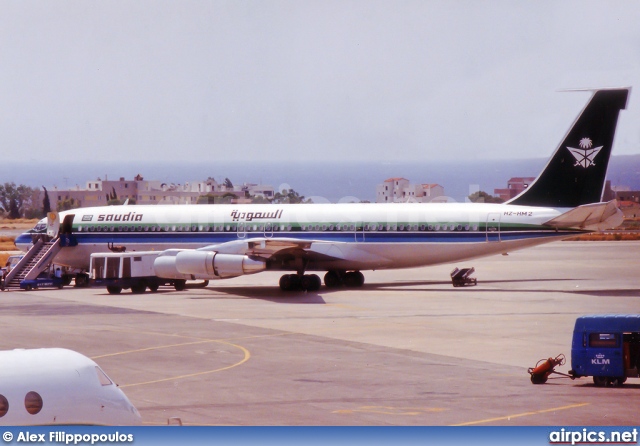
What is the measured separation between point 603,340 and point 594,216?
20389 millimetres

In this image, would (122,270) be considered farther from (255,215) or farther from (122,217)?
(255,215)

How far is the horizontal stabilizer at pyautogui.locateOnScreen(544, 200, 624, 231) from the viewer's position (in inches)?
1607

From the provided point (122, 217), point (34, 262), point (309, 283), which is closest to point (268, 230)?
point (309, 283)

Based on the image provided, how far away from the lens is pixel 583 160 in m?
43.9

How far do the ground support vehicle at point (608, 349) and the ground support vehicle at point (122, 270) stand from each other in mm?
28886

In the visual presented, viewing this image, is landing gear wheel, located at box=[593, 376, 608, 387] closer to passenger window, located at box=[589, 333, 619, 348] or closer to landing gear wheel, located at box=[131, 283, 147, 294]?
passenger window, located at box=[589, 333, 619, 348]

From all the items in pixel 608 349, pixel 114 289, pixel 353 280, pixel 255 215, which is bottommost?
pixel 114 289

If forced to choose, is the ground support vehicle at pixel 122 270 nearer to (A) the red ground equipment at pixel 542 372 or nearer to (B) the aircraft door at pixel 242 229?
(B) the aircraft door at pixel 242 229

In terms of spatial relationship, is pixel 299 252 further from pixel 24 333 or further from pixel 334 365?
pixel 334 365

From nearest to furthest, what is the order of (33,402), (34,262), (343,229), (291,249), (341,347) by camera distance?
(33,402)
(341,347)
(291,249)
(343,229)
(34,262)

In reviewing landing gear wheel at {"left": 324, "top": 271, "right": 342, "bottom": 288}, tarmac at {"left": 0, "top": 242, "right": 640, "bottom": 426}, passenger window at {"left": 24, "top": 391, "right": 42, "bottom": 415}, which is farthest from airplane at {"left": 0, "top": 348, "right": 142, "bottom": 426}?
landing gear wheel at {"left": 324, "top": 271, "right": 342, "bottom": 288}

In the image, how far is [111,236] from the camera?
51.2m

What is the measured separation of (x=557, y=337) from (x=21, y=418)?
21.9 meters

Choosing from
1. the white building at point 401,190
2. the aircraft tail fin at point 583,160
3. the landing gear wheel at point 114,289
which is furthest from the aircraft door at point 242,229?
the white building at point 401,190
